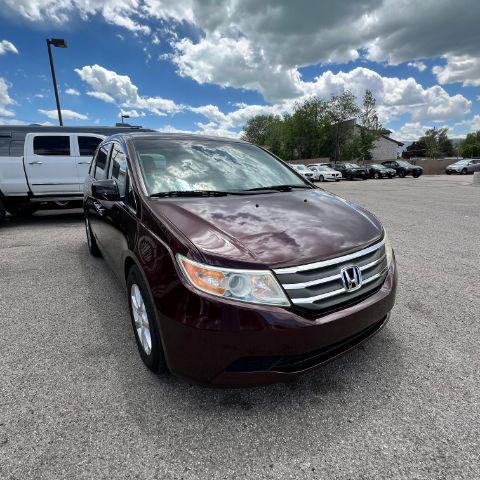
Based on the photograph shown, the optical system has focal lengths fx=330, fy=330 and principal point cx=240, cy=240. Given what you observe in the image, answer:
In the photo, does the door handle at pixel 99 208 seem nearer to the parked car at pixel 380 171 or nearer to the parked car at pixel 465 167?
the parked car at pixel 380 171

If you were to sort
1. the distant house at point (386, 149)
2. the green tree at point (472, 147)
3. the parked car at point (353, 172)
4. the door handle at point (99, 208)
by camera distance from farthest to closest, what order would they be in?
the green tree at point (472, 147), the distant house at point (386, 149), the parked car at point (353, 172), the door handle at point (99, 208)

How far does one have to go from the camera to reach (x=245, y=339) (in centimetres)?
165

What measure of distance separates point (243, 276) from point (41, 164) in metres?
7.35

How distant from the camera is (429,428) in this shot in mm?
1810

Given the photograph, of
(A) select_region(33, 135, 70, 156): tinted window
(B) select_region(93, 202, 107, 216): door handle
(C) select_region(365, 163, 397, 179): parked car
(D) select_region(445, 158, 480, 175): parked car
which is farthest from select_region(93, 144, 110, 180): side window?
(D) select_region(445, 158, 480, 175): parked car

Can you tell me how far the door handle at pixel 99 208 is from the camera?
3.39 metres

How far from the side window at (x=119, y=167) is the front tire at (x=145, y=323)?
2.58 ft

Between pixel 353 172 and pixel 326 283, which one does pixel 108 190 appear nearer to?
pixel 326 283

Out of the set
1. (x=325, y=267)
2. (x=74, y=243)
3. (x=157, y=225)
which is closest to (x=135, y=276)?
(x=157, y=225)

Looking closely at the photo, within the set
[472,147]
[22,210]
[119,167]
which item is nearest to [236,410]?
[119,167]

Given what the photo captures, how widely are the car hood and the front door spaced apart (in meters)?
6.17

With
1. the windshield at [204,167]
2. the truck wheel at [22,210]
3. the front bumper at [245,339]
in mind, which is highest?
the windshield at [204,167]

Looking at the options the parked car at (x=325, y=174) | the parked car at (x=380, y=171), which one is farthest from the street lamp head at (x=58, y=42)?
the parked car at (x=380, y=171)

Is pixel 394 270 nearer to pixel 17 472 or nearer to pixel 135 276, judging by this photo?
pixel 135 276
